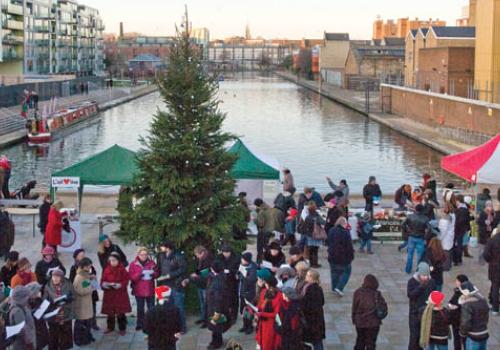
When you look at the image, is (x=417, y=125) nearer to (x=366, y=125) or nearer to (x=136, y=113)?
(x=366, y=125)

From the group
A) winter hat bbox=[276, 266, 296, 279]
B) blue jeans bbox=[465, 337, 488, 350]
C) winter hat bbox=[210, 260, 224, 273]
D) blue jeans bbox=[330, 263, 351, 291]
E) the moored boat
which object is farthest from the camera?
the moored boat

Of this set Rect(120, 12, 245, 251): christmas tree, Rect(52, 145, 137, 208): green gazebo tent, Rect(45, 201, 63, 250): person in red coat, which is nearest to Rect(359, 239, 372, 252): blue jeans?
Rect(120, 12, 245, 251): christmas tree

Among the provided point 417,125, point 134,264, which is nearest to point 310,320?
point 134,264

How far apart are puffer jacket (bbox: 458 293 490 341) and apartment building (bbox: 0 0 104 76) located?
270ft

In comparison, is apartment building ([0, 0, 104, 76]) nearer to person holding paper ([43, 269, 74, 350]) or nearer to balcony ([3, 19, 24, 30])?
balcony ([3, 19, 24, 30])

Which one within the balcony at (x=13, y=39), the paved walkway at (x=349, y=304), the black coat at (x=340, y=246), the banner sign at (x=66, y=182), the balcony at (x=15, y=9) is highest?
the balcony at (x=15, y=9)

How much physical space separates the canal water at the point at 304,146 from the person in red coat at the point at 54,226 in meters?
4.48

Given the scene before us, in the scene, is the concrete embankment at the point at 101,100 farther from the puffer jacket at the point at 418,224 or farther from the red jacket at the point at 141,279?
the red jacket at the point at 141,279

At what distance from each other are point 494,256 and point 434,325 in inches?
111

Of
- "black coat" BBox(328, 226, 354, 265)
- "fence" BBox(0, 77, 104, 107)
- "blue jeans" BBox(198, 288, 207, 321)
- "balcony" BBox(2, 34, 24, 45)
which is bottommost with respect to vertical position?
"blue jeans" BBox(198, 288, 207, 321)

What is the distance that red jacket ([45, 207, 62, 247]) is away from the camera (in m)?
13.8

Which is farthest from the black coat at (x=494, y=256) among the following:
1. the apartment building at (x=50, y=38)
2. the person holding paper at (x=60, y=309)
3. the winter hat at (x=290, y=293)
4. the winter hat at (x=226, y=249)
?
the apartment building at (x=50, y=38)

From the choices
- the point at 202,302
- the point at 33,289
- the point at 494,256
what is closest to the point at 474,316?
the point at 494,256

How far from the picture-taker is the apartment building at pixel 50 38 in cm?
9169
